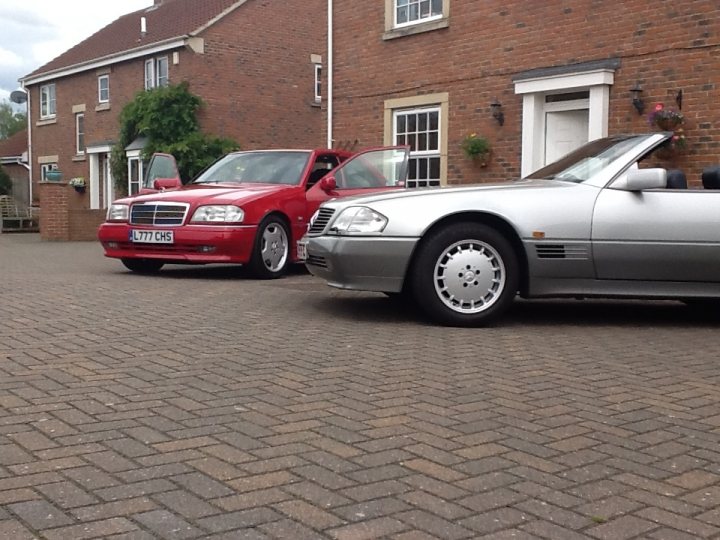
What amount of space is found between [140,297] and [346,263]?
7.77 ft

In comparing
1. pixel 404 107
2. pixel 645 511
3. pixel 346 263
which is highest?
pixel 404 107

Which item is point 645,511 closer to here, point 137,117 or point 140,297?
point 140,297

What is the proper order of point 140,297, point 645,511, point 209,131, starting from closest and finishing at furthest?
point 645,511 → point 140,297 → point 209,131

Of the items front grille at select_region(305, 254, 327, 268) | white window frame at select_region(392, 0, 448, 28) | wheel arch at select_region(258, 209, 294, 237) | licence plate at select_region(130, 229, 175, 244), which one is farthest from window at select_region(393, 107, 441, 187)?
front grille at select_region(305, 254, 327, 268)

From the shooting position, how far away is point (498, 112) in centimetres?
1235

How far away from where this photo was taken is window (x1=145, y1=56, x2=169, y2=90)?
85.2ft

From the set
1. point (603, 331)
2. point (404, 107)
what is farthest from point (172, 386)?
point (404, 107)

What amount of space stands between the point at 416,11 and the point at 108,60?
17.3 meters

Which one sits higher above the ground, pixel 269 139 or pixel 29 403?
pixel 269 139

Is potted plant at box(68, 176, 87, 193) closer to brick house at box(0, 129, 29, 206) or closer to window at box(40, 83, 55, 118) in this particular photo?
window at box(40, 83, 55, 118)

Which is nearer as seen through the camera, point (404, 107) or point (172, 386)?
point (172, 386)

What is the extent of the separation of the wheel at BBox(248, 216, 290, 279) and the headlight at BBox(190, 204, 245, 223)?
309mm

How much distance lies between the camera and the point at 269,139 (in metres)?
26.3

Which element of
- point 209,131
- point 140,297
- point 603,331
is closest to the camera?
point 603,331
